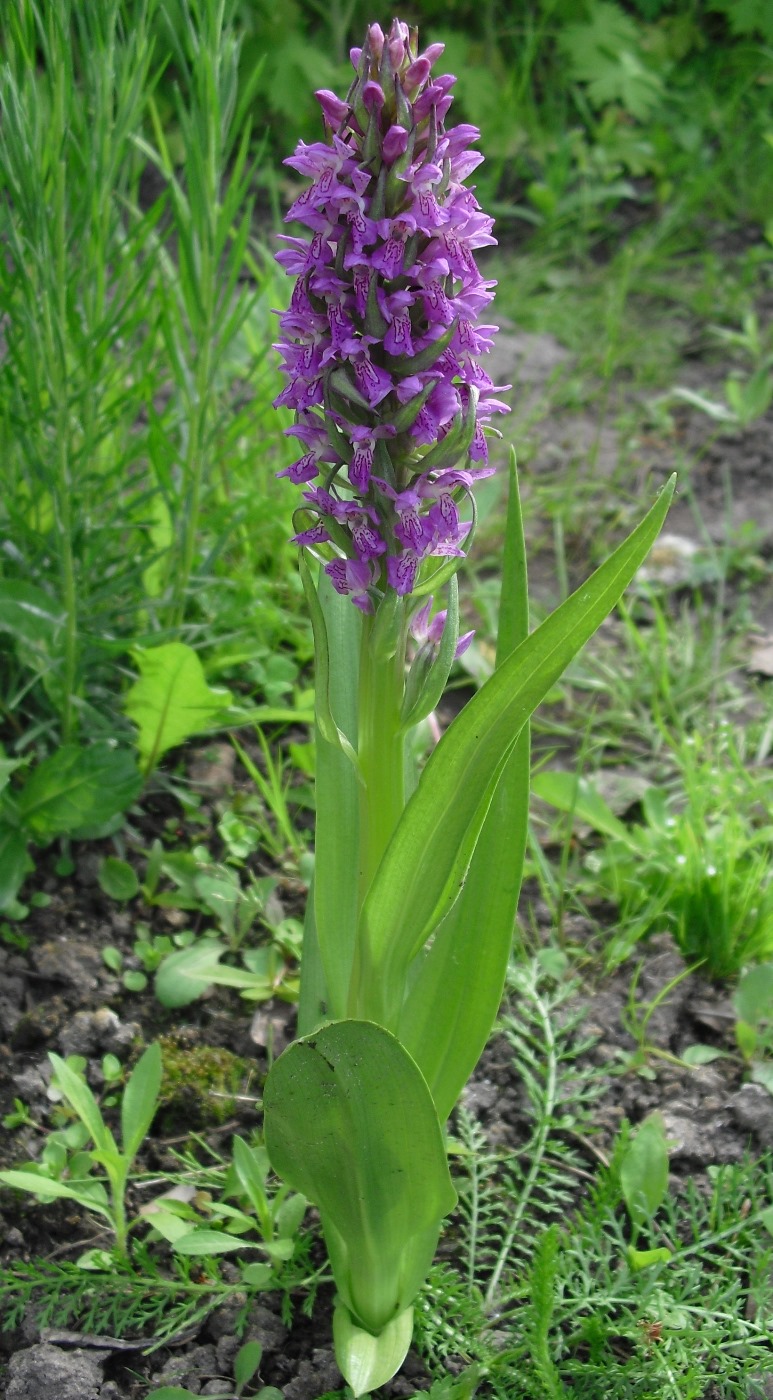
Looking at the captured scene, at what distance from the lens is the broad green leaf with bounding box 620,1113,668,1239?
1981 millimetres

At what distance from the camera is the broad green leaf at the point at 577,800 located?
272 centimetres

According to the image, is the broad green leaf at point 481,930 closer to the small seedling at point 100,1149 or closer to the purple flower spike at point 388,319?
the purple flower spike at point 388,319

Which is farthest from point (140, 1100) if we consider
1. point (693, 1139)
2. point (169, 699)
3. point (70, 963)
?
point (693, 1139)

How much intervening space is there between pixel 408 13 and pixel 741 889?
5.09 m

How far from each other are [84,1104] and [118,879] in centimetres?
64

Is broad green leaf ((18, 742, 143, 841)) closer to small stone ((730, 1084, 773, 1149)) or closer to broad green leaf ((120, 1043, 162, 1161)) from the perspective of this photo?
broad green leaf ((120, 1043, 162, 1161))

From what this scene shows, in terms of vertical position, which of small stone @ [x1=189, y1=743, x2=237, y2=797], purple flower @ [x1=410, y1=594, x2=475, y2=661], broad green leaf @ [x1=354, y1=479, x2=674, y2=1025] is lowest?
small stone @ [x1=189, y1=743, x2=237, y2=797]

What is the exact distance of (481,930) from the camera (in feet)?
5.88

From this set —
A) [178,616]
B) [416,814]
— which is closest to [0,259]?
[178,616]

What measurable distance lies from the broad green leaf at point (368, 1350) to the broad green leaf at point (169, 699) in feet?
3.90

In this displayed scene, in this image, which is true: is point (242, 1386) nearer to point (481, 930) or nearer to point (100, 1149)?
point (100, 1149)

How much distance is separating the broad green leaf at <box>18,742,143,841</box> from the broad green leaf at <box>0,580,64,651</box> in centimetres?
26

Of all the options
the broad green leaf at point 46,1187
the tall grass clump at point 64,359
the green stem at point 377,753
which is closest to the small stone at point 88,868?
the tall grass clump at point 64,359

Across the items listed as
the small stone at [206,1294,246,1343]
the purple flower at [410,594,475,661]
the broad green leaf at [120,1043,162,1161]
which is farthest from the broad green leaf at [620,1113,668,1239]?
the purple flower at [410,594,475,661]
